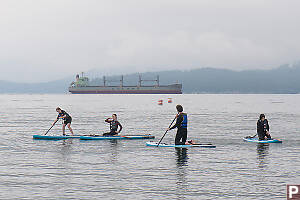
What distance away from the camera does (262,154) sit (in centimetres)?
2358

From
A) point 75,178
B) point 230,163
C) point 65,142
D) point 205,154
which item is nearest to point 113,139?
point 65,142

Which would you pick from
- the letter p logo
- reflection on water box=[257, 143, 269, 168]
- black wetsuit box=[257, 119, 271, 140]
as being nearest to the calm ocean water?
reflection on water box=[257, 143, 269, 168]

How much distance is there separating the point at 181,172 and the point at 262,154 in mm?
7105

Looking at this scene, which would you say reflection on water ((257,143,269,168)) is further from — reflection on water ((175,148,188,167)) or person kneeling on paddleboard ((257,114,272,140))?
reflection on water ((175,148,188,167))

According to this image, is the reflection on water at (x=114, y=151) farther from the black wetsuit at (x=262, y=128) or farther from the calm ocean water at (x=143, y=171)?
the black wetsuit at (x=262, y=128)

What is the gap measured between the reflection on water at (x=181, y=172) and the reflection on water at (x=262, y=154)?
3415 mm

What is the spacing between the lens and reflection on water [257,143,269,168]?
20219 mm

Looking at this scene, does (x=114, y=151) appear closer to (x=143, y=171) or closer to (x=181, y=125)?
(x=181, y=125)

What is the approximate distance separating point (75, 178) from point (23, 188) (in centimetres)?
220

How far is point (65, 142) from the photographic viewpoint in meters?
29.3

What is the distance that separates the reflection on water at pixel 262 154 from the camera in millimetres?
20219

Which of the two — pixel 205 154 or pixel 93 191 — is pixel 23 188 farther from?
pixel 205 154

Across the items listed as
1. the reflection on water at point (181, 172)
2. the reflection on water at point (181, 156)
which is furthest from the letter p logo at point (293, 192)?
the reflection on water at point (181, 156)

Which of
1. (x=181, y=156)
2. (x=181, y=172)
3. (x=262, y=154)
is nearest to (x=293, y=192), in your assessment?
(x=181, y=172)
